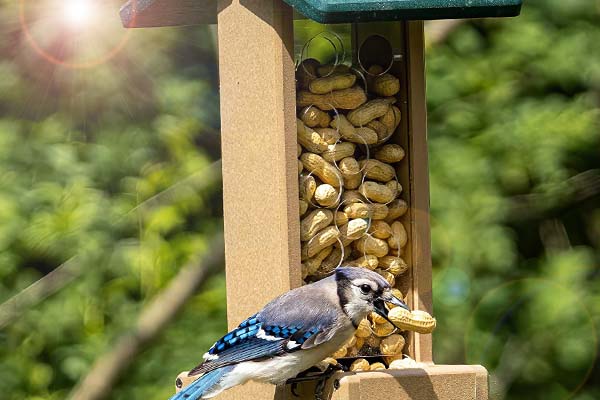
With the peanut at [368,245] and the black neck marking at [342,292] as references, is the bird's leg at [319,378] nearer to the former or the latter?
the black neck marking at [342,292]

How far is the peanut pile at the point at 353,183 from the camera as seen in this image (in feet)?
14.6

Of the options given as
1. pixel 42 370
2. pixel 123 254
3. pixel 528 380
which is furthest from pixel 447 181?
pixel 42 370

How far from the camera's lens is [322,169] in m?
4.45

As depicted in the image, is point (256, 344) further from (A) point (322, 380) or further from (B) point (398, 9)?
(B) point (398, 9)

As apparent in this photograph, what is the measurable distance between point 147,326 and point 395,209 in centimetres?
176

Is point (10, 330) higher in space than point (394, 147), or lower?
lower

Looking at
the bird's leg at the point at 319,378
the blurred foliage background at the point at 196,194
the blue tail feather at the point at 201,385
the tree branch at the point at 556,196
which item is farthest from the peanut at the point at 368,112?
the tree branch at the point at 556,196

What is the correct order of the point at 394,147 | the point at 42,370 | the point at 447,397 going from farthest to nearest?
1. the point at 42,370
2. the point at 394,147
3. the point at 447,397

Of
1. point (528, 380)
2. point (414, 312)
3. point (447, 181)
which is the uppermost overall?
point (447, 181)

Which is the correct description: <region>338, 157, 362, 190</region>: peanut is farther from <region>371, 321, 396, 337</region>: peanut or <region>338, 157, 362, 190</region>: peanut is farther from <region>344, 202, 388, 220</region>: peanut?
<region>371, 321, 396, 337</region>: peanut

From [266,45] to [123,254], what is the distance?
1926 mm

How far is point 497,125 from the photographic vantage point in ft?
20.3

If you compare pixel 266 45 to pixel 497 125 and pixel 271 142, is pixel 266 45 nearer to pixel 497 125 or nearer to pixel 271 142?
Result: pixel 271 142

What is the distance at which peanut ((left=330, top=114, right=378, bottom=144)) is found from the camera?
4.52 metres
